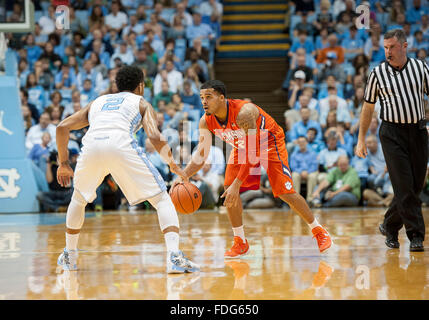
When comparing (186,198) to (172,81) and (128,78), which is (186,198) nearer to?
(128,78)

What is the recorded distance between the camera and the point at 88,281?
182 inches

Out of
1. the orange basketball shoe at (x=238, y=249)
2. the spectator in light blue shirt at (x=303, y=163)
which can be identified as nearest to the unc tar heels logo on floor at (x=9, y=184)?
the spectator in light blue shirt at (x=303, y=163)

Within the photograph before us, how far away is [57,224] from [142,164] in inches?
184

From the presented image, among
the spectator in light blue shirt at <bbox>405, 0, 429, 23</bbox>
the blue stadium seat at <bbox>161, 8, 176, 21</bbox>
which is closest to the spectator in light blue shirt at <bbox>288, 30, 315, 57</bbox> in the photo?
the spectator in light blue shirt at <bbox>405, 0, 429, 23</bbox>

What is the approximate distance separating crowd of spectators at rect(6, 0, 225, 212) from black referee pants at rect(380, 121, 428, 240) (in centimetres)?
537

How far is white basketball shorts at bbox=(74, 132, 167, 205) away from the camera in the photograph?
4.75m

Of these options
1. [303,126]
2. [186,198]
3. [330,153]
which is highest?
[186,198]

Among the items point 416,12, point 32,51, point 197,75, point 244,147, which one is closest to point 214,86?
point 244,147

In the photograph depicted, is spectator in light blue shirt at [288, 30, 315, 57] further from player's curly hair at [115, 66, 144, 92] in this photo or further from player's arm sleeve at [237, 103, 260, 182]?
player's curly hair at [115, 66, 144, 92]

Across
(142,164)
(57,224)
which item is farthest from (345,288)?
(57,224)

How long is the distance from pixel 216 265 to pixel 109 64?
9.79m

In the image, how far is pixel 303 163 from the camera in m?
11.3

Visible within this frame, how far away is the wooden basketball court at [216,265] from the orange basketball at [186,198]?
498mm
